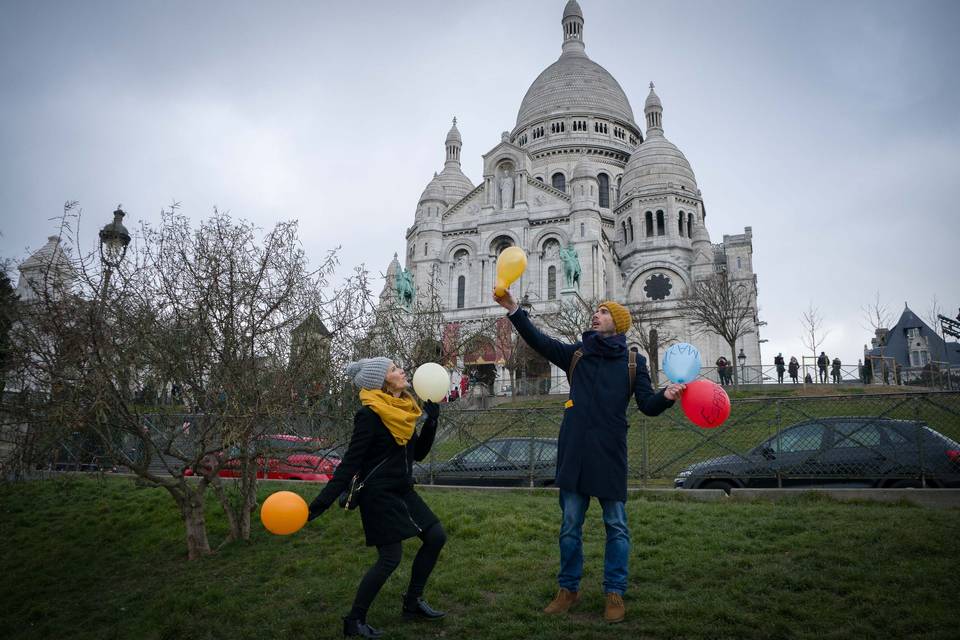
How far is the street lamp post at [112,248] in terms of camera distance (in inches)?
294

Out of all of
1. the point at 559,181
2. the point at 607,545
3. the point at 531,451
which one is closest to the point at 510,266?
the point at 607,545

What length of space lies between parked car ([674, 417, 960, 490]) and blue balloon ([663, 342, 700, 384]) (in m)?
5.16

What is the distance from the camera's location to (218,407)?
292 inches

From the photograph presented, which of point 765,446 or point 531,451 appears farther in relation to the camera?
point 531,451

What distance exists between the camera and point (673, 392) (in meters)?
4.70

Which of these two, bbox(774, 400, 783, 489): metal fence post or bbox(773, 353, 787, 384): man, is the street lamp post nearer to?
bbox(774, 400, 783, 489): metal fence post

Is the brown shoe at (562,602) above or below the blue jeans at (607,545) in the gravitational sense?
below

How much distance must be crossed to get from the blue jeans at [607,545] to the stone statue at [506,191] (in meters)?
37.8

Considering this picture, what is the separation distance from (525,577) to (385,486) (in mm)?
1868

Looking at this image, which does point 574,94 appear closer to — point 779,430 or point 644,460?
point 644,460

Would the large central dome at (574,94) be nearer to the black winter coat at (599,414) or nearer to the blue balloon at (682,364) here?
the blue balloon at (682,364)

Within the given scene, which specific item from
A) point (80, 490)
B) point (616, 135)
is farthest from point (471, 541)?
point (616, 135)

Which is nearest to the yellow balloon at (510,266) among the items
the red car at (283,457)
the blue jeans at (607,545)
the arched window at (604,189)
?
the blue jeans at (607,545)

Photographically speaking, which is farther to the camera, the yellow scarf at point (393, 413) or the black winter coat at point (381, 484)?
the yellow scarf at point (393, 413)
